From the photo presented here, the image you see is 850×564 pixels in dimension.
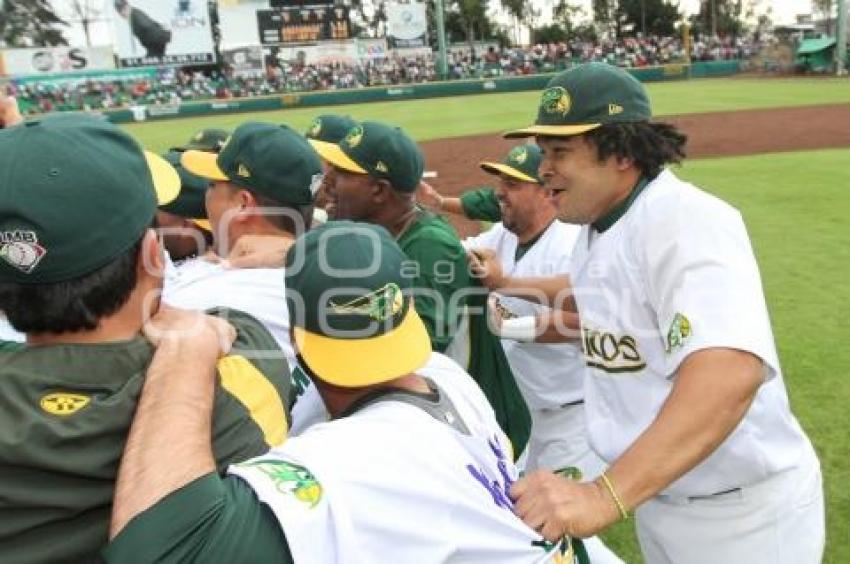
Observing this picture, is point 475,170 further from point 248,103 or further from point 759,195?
point 248,103

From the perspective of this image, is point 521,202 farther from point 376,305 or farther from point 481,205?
point 376,305

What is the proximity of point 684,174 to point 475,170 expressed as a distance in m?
3.77

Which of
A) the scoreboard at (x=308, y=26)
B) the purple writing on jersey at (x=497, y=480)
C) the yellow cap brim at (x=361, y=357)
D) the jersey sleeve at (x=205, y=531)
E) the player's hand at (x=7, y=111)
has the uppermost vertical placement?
the scoreboard at (x=308, y=26)

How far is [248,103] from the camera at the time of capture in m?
34.5

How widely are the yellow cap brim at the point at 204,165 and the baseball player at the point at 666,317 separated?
1063mm

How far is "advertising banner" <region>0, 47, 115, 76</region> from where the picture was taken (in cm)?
4884

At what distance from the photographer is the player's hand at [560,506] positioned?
158cm

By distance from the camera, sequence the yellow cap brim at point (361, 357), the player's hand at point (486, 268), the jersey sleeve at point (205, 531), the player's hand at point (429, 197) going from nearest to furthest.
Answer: the jersey sleeve at point (205, 531)
the yellow cap brim at point (361, 357)
the player's hand at point (486, 268)
the player's hand at point (429, 197)

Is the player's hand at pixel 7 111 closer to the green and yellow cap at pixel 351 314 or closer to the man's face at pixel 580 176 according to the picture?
the man's face at pixel 580 176

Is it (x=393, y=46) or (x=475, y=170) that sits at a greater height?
(x=393, y=46)

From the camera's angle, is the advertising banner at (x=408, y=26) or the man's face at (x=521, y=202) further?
the advertising banner at (x=408, y=26)

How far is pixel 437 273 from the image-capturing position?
9.08ft

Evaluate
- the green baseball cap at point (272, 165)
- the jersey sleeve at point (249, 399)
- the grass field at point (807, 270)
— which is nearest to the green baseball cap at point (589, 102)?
the green baseball cap at point (272, 165)

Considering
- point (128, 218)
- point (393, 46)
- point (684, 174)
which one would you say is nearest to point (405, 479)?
point (128, 218)
